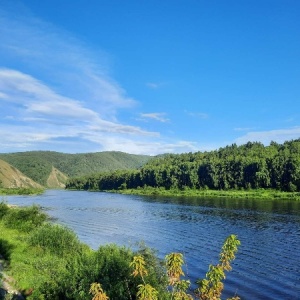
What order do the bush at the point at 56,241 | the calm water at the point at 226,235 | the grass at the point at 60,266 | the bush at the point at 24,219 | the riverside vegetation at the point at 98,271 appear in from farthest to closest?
the bush at the point at 24,219 → the bush at the point at 56,241 → the calm water at the point at 226,235 → the grass at the point at 60,266 → the riverside vegetation at the point at 98,271

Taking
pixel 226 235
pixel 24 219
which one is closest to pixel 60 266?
pixel 24 219

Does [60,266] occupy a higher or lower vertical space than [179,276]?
lower

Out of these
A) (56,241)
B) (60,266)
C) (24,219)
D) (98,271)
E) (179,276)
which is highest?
(179,276)

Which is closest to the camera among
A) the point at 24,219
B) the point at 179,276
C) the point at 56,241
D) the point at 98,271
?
the point at 179,276

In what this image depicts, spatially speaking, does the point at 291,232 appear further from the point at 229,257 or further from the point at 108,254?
the point at 229,257

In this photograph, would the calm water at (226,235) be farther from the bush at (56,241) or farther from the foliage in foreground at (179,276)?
the bush at (56,241)

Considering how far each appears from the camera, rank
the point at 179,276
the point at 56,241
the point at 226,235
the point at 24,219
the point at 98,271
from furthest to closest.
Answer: the point at 226,235
the point at 24,219
the point at 56,241
the point at 98,271
the point at 179,276

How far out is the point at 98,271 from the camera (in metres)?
25.5

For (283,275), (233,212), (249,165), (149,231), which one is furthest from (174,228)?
(249,165)

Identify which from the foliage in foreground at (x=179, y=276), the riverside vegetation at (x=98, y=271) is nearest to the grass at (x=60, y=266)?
the riverside vegetation at (x=98, y=271)

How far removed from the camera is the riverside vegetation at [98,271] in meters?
14.1

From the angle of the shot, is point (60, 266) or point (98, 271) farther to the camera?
point (60, 266)

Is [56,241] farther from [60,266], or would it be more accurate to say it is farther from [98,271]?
[98,271]

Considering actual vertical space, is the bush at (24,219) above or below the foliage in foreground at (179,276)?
below
